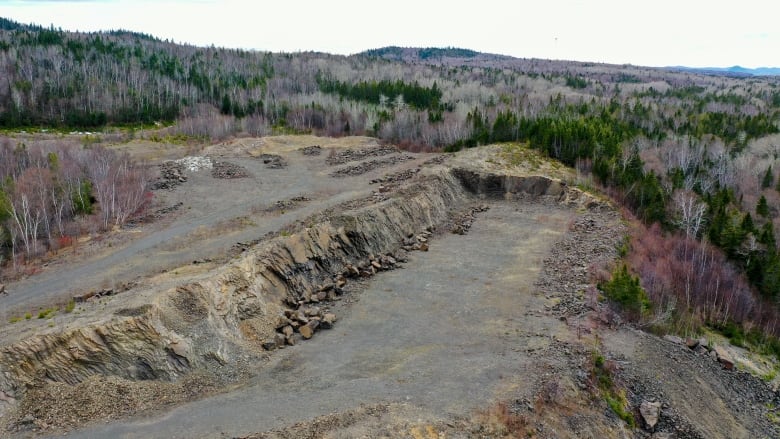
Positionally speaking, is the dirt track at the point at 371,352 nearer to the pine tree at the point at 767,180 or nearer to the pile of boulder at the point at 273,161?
the pile of boulder at the point at 273,161

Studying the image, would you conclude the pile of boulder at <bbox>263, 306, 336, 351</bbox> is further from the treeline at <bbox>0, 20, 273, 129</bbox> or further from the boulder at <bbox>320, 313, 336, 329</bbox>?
the treeline at <bbox>0, 20, 273, 129</bbox>

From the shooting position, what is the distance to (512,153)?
48094 mm

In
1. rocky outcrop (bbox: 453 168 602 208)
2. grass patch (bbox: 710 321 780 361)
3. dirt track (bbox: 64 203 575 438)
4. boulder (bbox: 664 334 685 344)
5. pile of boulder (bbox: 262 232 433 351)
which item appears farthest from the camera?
rocky outcrop (bbox: 453 168 602 208)

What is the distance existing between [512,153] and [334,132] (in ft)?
111

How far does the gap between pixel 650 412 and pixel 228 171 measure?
3804cm

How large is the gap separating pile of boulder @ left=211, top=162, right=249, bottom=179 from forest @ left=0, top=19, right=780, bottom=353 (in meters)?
5.79

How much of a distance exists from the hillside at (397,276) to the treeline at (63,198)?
0.26m

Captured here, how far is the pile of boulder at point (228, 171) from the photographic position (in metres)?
43.9

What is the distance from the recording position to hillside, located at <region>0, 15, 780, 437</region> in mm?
15664

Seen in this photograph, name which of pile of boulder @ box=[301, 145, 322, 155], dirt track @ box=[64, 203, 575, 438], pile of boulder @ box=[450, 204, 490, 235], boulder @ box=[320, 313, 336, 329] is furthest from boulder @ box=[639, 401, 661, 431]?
pile of boulder @ box=[301, 145, 322, 155]

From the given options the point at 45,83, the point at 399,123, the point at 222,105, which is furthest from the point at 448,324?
the point at 45,83

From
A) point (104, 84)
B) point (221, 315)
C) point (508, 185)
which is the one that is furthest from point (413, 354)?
point (104, 84)

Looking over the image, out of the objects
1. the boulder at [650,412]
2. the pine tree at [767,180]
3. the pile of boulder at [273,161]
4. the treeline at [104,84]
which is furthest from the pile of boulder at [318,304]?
the treeline at [104,84]

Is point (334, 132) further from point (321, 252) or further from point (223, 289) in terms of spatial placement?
point (223, 289)
